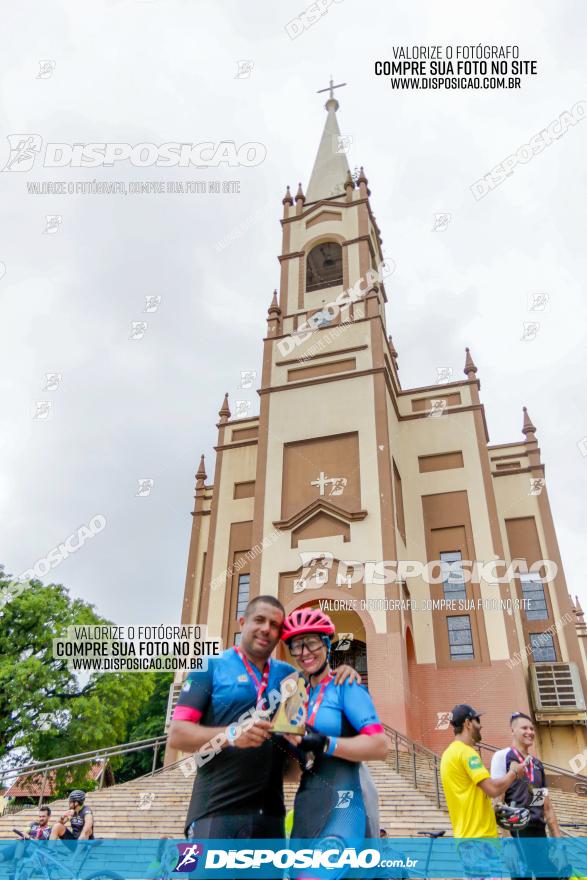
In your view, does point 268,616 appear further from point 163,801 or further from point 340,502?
point 340,502

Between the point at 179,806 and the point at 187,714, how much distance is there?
890 centimetres

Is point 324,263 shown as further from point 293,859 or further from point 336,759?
point 293,859

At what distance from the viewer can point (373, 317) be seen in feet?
62.5

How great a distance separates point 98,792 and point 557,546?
13856mm

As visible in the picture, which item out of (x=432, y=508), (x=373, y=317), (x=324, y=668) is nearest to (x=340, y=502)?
(x=432, y=508)

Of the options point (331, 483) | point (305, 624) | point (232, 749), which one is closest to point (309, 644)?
point (305, 624)

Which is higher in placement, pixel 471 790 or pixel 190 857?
pixel 471 790

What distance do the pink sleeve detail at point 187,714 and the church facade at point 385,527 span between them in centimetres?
1205

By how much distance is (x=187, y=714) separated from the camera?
2422 millimetres

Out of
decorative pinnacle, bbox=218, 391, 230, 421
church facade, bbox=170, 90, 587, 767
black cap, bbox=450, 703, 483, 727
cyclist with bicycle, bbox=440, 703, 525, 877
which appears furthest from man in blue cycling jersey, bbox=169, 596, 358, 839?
decorative pinnacle, bbox=218, 391, 230, 421

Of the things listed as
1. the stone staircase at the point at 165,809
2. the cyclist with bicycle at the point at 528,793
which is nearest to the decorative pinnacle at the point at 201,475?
the stone staircase at the point at 165,809

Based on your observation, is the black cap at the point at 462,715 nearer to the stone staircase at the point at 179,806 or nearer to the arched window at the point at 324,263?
the stone staircase at the point at 179,806

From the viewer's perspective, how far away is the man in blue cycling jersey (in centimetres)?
230

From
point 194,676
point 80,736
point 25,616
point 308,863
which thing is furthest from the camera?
point 25,616
